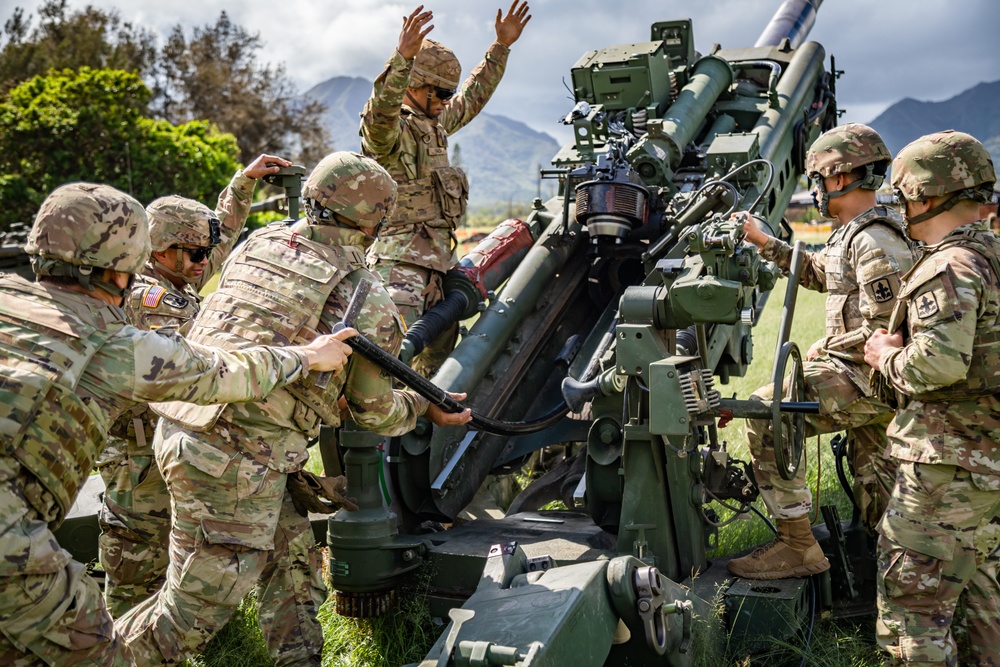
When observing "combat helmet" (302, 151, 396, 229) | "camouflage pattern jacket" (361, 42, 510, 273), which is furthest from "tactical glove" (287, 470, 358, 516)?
"camouflage pattern jacket" (361, 42, 510, 273)

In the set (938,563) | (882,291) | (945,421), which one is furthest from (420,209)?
(938,563)

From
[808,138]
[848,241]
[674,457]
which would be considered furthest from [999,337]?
[808,138]

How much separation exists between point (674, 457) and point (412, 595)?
1.39 m

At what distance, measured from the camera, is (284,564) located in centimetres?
428

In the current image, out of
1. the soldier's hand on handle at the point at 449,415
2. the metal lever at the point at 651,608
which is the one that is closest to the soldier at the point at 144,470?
the soldier's hand on handle at the point at 449,415

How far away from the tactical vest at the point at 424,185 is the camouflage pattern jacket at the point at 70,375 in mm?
2789

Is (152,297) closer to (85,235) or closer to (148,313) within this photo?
(148,313)

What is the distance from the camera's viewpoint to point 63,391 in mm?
3039

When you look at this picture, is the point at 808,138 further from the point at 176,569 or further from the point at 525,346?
the point at 176,569

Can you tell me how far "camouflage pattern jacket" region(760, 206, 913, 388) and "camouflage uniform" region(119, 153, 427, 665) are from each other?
1.92 metres

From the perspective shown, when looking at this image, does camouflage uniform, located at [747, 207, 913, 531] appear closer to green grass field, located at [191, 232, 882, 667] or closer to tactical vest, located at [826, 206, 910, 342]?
tactical vest, located at [826, 206, 910, 342]

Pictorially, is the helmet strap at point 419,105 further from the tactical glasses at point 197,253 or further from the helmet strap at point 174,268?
the helmet strap at point 174,268

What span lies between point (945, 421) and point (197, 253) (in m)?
3.32

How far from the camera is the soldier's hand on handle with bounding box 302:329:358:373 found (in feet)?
12.3
